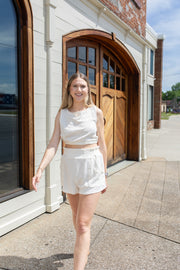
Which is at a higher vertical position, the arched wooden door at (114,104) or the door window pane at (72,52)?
the door window pane at (72,52)

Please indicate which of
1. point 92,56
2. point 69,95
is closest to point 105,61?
point 92,56

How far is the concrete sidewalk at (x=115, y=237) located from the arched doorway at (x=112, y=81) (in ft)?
7.68

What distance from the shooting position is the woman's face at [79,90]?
7.60 ft

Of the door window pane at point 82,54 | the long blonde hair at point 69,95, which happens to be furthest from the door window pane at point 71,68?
the long blonde hair at point 69,95

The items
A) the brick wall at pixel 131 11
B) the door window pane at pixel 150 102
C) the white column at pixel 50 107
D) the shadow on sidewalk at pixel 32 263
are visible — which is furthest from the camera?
the door window pane at pixel 150 102

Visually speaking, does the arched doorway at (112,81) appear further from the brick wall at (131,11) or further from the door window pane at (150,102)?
the door window pane at (150,102)

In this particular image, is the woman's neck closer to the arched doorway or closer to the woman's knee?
the woman's knee

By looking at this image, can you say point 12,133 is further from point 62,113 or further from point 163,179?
point 163,179

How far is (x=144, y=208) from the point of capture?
13.5 feet

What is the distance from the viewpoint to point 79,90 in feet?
7.57

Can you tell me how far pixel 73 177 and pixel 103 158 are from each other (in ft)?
1.24

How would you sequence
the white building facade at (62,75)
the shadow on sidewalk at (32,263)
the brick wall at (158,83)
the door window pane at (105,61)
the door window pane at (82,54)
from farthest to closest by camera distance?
the brick wall at (158,83)
the door window pane at (105,61)
the door window pane at (82,54)
the white building facade at (62,75)
the shadow on sidewalk at (32,263)

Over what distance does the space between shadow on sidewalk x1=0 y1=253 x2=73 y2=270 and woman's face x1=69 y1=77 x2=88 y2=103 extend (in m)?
1.64

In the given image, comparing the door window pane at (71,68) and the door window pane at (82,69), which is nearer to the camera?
the door window pane at (71,68)
